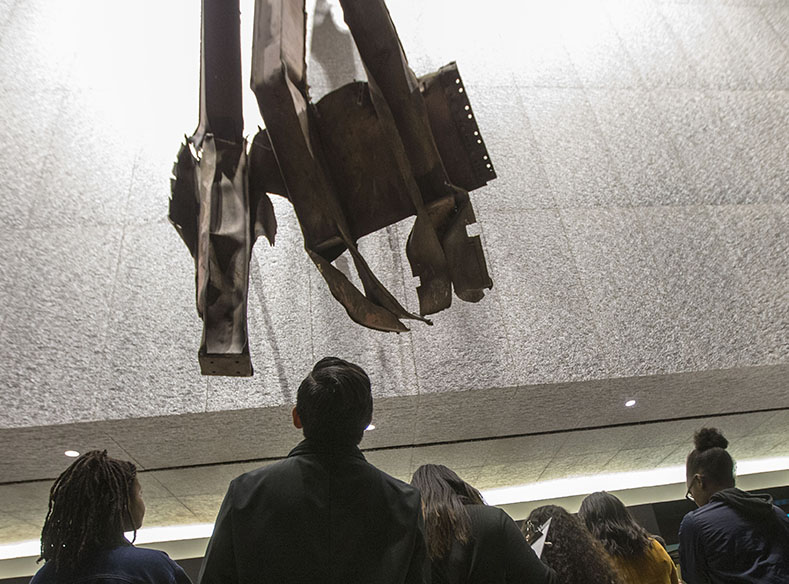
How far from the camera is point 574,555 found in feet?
7.96

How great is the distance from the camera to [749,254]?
500 centimetres

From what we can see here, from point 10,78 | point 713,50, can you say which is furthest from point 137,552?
point 713,50

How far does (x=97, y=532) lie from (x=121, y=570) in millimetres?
168

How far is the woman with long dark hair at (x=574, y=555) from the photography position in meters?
2.37

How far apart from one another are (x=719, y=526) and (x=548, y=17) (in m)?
5.44

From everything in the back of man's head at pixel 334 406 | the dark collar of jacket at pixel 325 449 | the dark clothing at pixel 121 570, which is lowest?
the dark clothing at pixel 121 570

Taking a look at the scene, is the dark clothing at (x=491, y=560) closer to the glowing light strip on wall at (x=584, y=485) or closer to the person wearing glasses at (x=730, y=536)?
the person wearing glasses at (x=730, y=536)

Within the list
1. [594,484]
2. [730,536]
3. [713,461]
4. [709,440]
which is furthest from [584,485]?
[730,536]

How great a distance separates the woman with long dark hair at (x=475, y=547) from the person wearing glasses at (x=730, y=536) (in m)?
1.05

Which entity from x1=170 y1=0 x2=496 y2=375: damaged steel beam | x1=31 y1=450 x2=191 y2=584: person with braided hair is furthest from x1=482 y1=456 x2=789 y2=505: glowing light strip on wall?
x1=31 y1=450 x2=191 y2=584: person with braided hair

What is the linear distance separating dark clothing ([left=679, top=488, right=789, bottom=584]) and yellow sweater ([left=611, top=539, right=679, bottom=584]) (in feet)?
0.45

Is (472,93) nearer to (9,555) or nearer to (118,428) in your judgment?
(118,428)

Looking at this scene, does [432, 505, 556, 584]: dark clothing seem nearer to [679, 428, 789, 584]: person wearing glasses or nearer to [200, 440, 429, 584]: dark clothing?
[200, 440, 429, 584]: dark clothing

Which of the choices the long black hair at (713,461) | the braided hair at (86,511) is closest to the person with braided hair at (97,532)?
the braided hair at (86,511)
